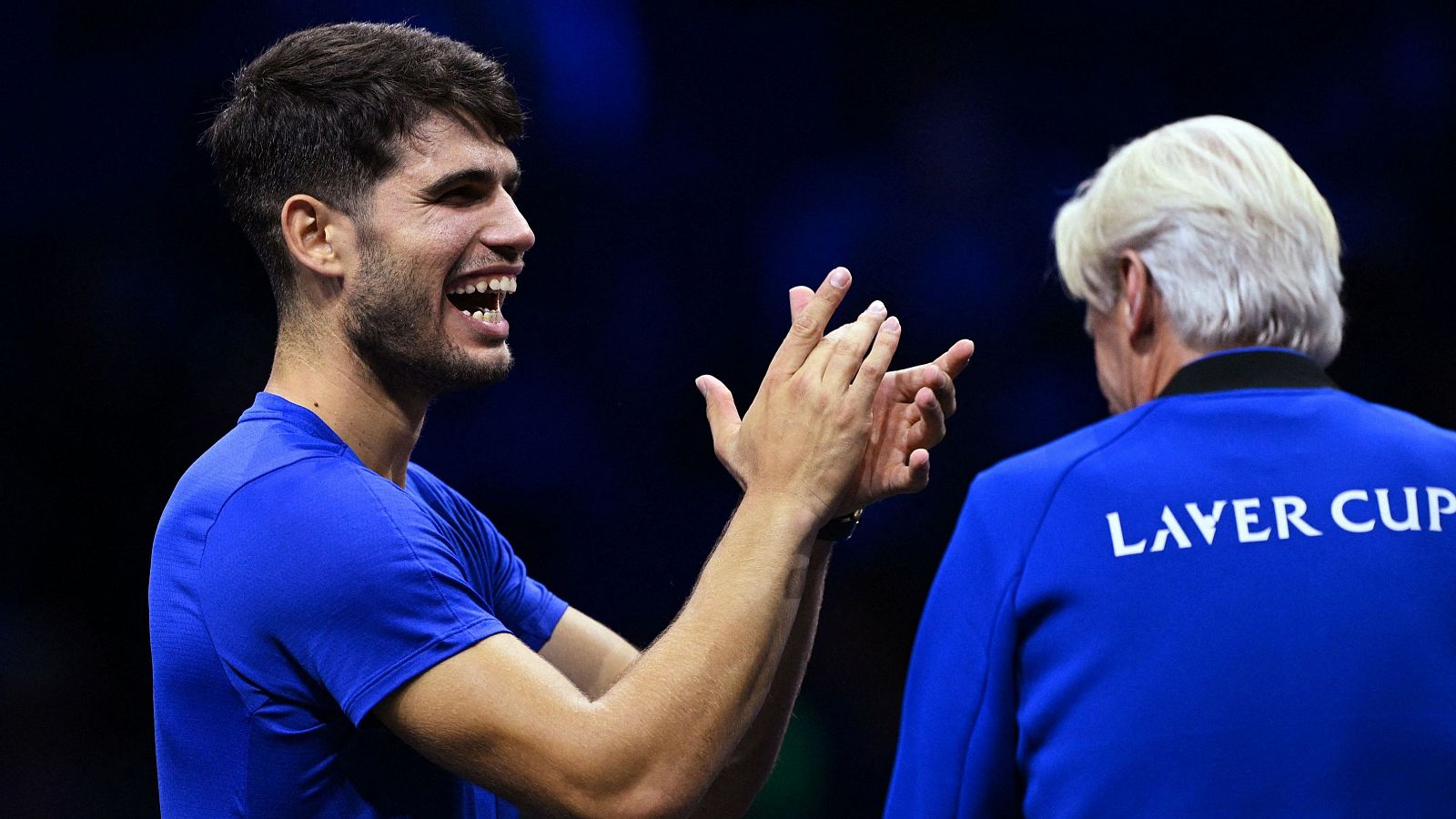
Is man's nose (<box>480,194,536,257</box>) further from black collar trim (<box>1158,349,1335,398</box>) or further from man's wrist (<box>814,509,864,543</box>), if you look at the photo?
black collar trim (<box>1158,349,1335,398</box>)


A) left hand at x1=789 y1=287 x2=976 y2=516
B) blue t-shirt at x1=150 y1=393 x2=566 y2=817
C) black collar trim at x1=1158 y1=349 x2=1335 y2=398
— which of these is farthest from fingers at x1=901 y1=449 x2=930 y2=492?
blue t-shirt at x1=150 y1=393 x2=566 y2=817

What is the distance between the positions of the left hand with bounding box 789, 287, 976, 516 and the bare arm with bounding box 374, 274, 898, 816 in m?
0.16

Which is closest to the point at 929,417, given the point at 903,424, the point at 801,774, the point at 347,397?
the point at 903,424

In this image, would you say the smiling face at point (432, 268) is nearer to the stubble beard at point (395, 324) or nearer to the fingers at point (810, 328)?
the stubble beard at point (395, 324)

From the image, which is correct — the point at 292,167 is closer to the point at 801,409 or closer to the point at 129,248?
the point at 801,409

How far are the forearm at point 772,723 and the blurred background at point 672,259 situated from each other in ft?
6.52

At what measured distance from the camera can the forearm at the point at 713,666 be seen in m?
1.24

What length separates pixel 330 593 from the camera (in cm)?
127

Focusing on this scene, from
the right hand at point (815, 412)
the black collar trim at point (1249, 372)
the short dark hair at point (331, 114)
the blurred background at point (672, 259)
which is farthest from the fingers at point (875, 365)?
the blurred background at point (672, 259)

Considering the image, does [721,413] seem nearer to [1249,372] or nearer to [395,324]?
[395,324]

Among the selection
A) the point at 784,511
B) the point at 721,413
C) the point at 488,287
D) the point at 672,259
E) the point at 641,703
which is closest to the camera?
the point at 641,703

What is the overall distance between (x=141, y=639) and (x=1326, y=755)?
287 centimetres

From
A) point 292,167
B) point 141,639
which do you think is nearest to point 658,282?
point 141,639

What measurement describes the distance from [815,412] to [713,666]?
0.28 meters
